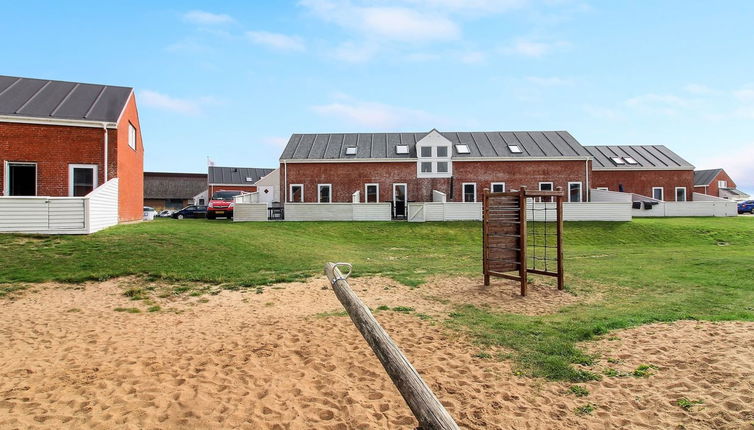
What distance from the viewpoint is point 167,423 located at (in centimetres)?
419

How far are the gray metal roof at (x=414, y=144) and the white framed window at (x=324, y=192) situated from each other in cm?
230

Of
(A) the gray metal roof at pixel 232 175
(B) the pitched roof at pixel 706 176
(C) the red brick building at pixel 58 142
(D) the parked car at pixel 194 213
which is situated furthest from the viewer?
(A) the gray metal roof at pixel 232 175

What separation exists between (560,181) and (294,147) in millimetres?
22335

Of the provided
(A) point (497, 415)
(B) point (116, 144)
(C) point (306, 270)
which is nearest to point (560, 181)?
(C) point (306, 270)

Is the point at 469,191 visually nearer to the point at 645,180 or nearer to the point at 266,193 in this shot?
the point at 266,193

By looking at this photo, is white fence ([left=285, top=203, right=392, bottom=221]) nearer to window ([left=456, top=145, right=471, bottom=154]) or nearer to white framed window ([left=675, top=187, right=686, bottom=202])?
window ([left=456, top=145, right=471, bottom=154])

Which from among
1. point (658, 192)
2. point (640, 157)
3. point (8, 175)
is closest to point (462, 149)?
point (640, 157)

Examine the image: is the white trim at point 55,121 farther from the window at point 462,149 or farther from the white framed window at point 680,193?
the white framed window at point 680,193

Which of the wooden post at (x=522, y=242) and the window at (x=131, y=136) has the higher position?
the window at (x=131, y=136)

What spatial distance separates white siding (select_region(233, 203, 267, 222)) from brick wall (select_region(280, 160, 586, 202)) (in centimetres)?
637

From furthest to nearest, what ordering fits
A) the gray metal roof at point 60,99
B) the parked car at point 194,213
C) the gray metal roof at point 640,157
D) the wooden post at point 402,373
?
the gray metal roof at point 640,157, the parked car at point 194,213, the gray metal roof at point 60,99, the wooden post at point 402,373

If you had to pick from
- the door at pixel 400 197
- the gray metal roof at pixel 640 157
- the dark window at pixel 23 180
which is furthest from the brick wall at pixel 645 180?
the dark window at pixel 23 180

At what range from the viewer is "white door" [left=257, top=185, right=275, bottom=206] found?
128ft

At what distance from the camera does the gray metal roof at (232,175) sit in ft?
197
